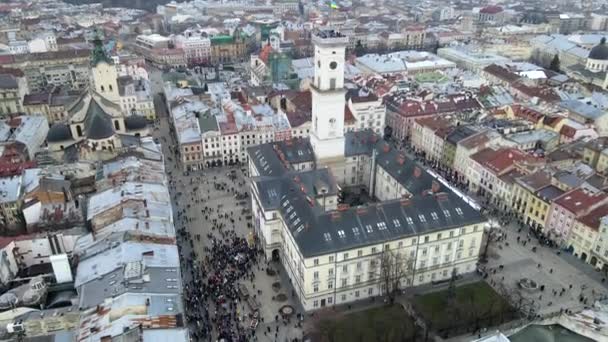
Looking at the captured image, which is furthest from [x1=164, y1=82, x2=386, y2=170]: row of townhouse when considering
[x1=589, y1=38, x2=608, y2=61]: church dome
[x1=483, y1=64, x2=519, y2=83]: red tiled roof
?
[x1=589, y1=38, x2=608, y2=61]: church dome

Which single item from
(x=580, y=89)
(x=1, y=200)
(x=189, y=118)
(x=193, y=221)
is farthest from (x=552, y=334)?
(x=580, y=89)

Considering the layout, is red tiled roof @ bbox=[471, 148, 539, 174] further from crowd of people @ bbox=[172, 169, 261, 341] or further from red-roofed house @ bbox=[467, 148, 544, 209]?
crowd of people @ bbox=[172, 169, 261, 341]

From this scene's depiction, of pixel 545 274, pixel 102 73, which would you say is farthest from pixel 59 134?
pixel 545 274

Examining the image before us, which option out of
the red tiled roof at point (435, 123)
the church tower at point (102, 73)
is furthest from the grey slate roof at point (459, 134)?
the church tower at point (102, 73)

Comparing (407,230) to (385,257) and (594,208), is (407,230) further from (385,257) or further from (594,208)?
(594,208)

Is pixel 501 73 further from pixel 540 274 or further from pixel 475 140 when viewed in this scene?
pixel 540 274
